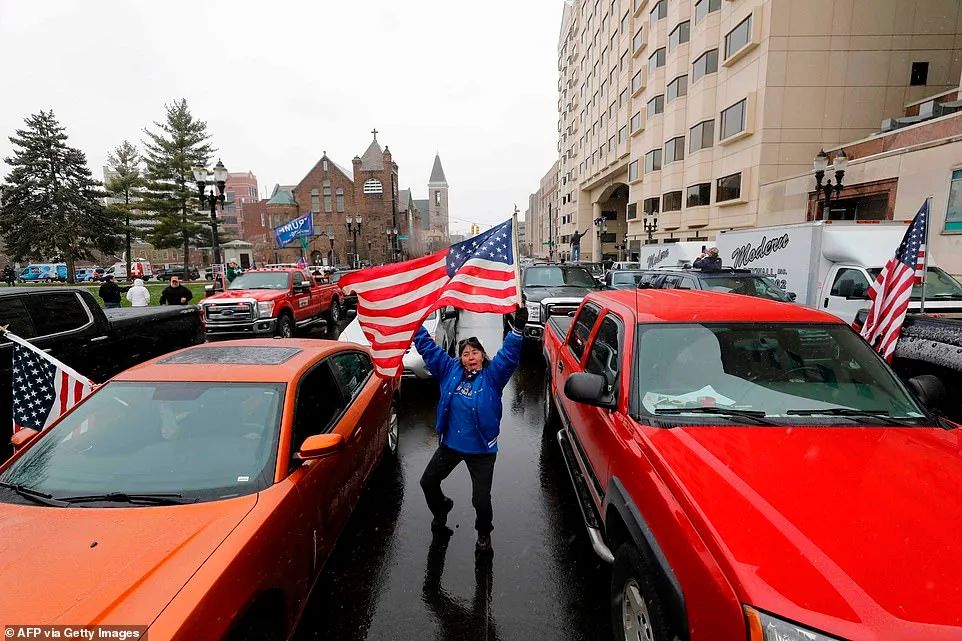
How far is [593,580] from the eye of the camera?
330 cm

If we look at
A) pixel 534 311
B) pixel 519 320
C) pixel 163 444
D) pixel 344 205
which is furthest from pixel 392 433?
pixel 344 205

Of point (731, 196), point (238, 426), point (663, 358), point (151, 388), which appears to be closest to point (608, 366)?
point (663, 358)

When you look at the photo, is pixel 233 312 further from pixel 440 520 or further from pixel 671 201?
pixel 671 201

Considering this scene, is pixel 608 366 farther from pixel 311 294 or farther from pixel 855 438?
pixel 311 294

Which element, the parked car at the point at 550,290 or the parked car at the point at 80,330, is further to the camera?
the parked car at the point at 550,290

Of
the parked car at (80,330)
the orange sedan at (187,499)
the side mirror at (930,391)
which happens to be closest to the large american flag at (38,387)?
the orange sedan at (187,499)

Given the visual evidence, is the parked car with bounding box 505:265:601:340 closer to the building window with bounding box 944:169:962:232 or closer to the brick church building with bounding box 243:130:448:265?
the building window with bounding box 944:169:962:232

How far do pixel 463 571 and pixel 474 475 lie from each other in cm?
68

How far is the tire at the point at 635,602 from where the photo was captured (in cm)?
201

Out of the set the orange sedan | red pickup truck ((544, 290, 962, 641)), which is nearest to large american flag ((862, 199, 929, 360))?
red pickup truck ((544, 290, 962, 641))

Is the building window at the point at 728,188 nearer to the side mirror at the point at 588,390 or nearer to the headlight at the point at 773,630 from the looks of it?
the side mirror at the point at 588,390

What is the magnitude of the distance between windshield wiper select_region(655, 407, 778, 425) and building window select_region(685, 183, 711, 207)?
30.3 m

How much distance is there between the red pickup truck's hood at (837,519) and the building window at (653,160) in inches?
1457

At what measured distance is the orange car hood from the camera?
1.68 metres
